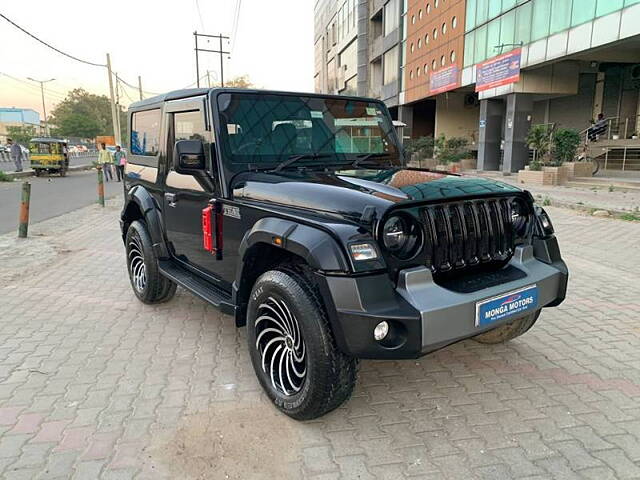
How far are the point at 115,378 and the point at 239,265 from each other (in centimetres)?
129

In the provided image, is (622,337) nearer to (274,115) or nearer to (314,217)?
(314,217)

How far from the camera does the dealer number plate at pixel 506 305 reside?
257 centimetres

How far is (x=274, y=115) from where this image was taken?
367 cm

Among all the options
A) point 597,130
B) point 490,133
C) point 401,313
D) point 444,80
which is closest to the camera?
point 401,313

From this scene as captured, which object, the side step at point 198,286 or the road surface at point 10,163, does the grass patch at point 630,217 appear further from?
the road surface at point 10,163

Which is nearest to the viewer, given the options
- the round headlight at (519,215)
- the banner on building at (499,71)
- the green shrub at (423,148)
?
the round headlight at (519,215)

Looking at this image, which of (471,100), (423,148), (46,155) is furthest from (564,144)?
(46,155)

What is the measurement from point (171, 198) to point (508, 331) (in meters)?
2.96

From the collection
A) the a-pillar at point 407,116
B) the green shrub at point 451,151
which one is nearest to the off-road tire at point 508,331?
the green shrub at point 451,151

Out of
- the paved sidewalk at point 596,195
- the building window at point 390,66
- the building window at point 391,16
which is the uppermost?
the building window at point 391,16

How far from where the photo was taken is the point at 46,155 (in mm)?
25250

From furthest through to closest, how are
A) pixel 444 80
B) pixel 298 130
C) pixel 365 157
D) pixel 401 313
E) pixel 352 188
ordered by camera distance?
pixel 444 80 < pixel 365 157 < pixel 298 130 < pixel 352 188 < pixel 401 313

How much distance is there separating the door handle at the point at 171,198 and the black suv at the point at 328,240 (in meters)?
0.02

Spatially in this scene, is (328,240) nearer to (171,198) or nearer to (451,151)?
(171,198)
